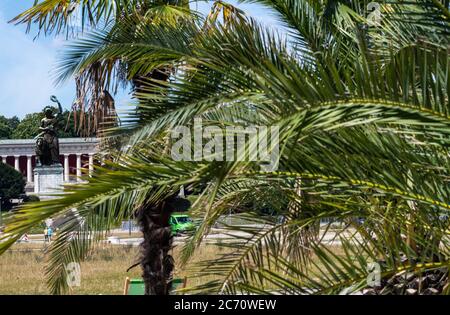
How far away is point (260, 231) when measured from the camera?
5.34m

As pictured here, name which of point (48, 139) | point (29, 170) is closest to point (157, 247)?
point (48, 139)

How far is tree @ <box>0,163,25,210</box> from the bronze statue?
28.3m

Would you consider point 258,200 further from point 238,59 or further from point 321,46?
point 238,59

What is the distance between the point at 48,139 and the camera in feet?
91.4

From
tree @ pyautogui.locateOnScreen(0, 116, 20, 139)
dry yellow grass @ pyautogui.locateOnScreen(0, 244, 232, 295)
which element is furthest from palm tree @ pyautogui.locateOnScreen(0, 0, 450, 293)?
tree @ pyautogui.locateOnScreen(0, 116, 20, 139)

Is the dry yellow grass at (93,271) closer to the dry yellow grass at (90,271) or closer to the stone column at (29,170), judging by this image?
the dry yellow grass at (90,271)

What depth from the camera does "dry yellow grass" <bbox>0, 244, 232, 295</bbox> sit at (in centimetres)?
1327

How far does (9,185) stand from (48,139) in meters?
31.1

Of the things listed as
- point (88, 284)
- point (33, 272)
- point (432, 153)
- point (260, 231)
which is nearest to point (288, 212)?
point (260, 231)

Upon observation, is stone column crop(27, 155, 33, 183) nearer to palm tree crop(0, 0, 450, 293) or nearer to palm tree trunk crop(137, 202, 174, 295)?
palm tree trunk crop(137, 202, 174, 295)

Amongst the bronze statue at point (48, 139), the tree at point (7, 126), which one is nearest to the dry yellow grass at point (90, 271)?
the bronze statue at point (48, 139)

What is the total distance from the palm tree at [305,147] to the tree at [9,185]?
52.6 meters

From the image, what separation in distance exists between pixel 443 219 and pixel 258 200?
154 cm

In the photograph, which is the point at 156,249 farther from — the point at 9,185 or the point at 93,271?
the point at 9,185
